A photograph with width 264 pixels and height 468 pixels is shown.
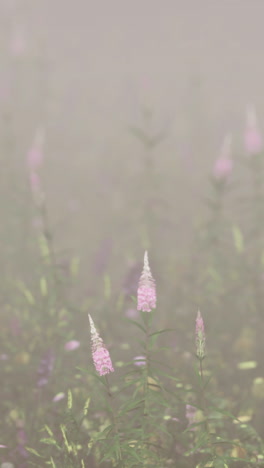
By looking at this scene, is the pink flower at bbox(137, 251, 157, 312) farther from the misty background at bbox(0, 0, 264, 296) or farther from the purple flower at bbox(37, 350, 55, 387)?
the misty background at bbox(0, 0, 264, 296)

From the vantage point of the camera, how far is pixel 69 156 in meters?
9.82

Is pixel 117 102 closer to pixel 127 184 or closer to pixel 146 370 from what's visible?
pixel 127 184

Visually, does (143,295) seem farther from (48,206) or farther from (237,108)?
(237,108)

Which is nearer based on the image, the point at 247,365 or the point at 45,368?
the point at 45,368

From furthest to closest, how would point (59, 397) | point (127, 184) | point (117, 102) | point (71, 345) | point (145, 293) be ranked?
point (117, 102)
point (127, 184)
point (71, 345)
point (59, 397)
point (145, 293)

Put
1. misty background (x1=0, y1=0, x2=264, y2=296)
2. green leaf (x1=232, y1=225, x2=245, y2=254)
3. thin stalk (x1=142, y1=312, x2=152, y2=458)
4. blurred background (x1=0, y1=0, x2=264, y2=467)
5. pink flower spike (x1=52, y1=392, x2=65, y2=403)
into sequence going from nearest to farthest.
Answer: thin stalk (x1=142, y1=312, x2=152, y2=458)
pink flower spike (x1=52, y1=392, x2=65, y2=403)
blurred background (x1=0, y1=0, x2=264, y2=467)
green leaf (x1=232, y1=225, x2=245, y2=254)
misty background (x1=0, y1=0, x2=264, y2=296)

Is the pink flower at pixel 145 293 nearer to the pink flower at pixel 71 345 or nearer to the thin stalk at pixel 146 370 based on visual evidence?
the thin stalk at pixel 146 370

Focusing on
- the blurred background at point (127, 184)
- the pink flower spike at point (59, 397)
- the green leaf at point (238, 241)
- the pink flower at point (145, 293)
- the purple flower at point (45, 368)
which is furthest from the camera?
the green leaf at point (238, 241)

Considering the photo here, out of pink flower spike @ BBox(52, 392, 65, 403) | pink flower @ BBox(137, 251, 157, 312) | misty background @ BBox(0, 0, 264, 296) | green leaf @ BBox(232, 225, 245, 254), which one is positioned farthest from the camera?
misty background @ BBox(0, 0, 264, 296)

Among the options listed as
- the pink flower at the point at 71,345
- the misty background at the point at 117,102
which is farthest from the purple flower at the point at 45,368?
the misty background at the point at 117,102

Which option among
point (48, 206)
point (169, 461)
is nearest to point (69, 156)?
point (48, 206)

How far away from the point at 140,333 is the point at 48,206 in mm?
3538

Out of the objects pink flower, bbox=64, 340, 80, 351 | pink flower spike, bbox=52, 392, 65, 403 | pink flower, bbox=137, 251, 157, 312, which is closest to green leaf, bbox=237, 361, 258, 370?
pink flower, bbox=64, 340, 80, 351

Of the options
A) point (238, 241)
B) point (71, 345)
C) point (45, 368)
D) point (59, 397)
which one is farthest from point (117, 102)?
point (59, 397)
